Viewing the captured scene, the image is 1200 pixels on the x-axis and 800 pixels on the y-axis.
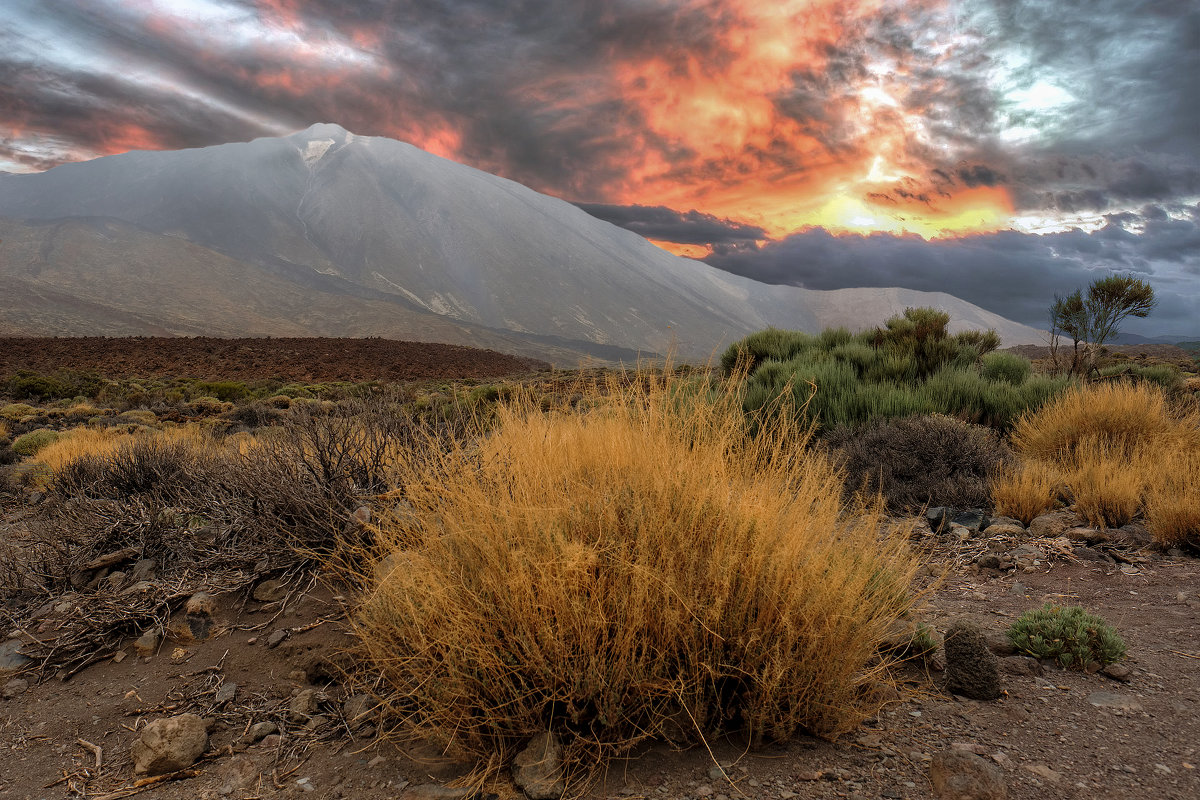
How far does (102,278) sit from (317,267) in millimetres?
76235

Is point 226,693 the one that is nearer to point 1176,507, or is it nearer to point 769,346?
point 1176,507

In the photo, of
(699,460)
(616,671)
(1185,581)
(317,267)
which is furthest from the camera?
(317,267)

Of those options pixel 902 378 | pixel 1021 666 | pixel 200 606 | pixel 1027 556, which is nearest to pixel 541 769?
pixel 1021 666

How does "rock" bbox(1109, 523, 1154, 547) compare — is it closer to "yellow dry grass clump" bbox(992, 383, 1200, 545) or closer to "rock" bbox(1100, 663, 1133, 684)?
"yellow dry grass clump" bbox(992, 383, 1200, 545)

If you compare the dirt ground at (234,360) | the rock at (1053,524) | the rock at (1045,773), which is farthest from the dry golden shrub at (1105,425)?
the dirt ground at (234,360)

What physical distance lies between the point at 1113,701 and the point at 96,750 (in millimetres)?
4784

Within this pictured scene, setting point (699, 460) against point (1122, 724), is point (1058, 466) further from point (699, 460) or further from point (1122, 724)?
point (699, 460)

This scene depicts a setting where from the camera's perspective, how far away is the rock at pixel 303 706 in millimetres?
3244

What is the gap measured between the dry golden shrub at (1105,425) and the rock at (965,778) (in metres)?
5.97

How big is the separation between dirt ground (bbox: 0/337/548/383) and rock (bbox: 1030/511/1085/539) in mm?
30520

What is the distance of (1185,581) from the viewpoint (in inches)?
182

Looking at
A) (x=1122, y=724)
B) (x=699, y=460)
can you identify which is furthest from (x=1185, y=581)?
(x=699, y=460)

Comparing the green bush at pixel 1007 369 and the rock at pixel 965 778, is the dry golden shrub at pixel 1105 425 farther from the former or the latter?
the rock at pixel 965 778

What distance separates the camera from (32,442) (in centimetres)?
1203
